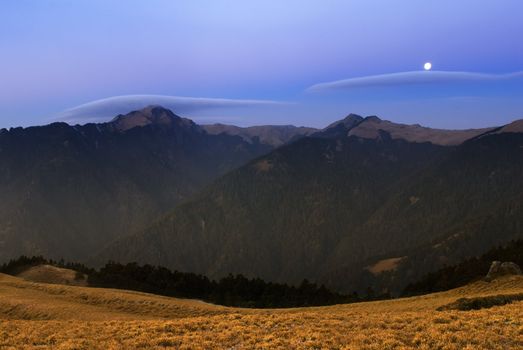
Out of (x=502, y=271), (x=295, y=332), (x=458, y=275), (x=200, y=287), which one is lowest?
(x=200, y=287)

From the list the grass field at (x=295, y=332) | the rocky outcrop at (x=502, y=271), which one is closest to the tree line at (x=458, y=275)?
the rocky outcrop at (x=502, y=271)

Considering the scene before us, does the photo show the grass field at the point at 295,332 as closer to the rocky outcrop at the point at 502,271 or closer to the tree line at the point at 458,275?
the rocky outcrop at the point at 502,271

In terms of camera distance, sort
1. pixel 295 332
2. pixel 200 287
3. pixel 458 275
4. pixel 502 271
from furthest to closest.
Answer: pixel 200 287
pixel 458 275
pixel 502 271
pixel 295 332

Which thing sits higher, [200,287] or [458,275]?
[458,275]

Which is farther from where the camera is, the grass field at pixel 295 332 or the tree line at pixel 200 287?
the tree line at pixel 200 287

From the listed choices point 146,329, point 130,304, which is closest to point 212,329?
point 146,329

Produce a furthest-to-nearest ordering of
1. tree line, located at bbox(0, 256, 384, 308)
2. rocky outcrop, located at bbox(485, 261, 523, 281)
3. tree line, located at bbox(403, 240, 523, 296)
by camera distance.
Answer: tree line, located at bbox(403, 240, 523, 296) → tree line, located at bbox(0, 256, 384, 308) → rocky outcrop, located at bbox(485, 261, 523, 281)

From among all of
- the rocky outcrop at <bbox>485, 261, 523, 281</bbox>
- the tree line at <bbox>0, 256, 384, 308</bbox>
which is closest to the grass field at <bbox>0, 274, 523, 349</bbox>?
the rocky outcrop at <bbox>485, 261, 523, 281</bbox>

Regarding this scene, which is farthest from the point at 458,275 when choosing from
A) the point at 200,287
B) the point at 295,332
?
the point at 295,332

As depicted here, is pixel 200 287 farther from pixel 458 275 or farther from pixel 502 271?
pixel 502 271

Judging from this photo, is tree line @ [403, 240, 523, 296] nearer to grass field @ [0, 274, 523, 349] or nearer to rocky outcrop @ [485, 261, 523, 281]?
rocky outcrop @ [485, 261, 523, 281]

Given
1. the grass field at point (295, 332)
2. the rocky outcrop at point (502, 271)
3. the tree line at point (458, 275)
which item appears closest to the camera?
the grass field at point (295, 332)

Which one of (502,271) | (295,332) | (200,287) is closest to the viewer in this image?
(295,332)

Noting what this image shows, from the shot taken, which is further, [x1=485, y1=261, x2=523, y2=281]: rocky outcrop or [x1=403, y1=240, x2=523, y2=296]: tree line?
[x1=403, y1=240, x2=523, y2=296]: tree line
